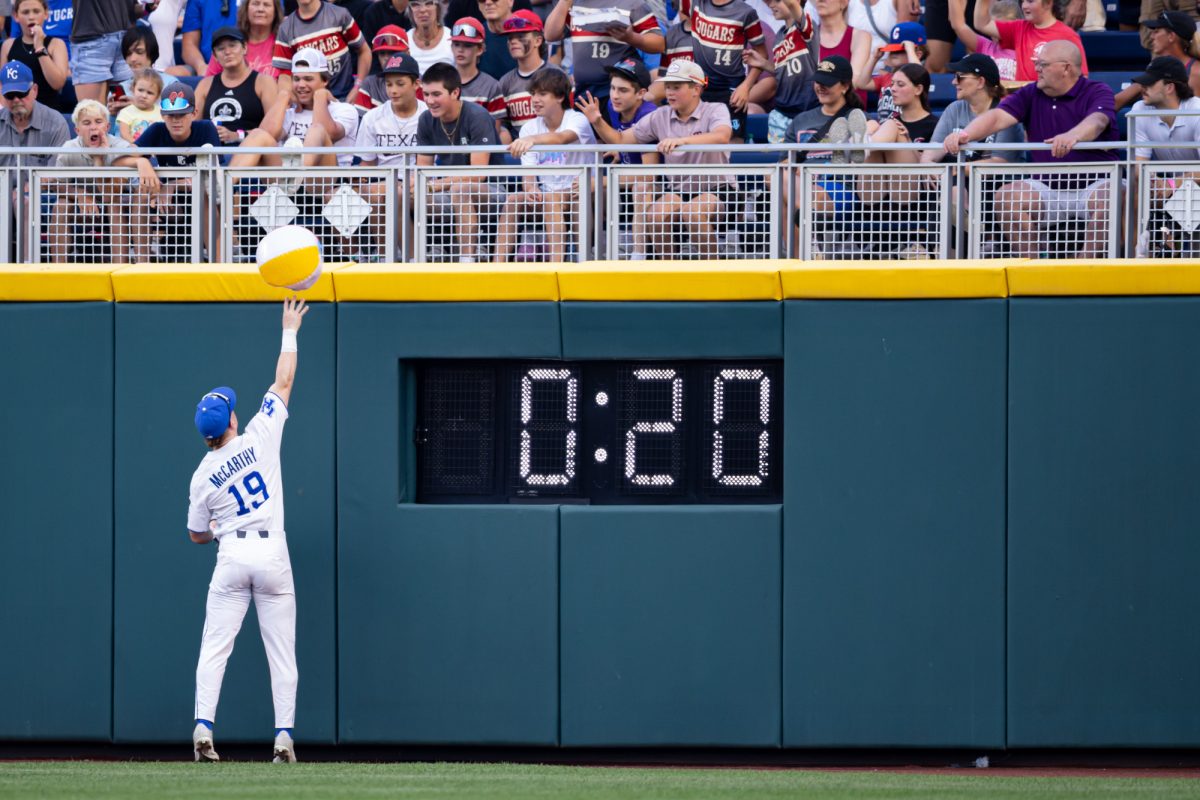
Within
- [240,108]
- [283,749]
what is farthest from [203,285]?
[240,108]

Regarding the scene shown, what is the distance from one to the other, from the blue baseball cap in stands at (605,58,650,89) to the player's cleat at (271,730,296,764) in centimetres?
488

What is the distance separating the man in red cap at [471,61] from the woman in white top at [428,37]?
53 centimetres

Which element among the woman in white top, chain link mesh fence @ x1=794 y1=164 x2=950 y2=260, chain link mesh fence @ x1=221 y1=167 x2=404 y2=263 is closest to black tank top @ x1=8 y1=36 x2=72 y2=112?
the woman in white top

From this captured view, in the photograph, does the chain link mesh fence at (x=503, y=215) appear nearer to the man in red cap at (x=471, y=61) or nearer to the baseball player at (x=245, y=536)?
the baseball player at (x=245, y=536)

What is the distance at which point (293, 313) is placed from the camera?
29.5 ft

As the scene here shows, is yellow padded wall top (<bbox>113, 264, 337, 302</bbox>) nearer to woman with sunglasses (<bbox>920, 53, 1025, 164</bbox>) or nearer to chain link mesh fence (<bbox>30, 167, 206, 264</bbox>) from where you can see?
chain link mesh fence (<bbox>30, 167, 206, 264</bbox>)

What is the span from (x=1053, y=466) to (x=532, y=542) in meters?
2.81

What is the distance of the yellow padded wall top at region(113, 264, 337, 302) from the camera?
930cm

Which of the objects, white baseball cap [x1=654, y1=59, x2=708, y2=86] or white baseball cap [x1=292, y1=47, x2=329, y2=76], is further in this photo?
white baseball cap [x1=292, y1=47, x2=329, y2=76]

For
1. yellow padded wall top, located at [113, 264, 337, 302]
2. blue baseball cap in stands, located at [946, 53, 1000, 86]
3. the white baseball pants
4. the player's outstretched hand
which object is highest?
blue baseball cap in stands, located at [946, 53, 1000, 86]

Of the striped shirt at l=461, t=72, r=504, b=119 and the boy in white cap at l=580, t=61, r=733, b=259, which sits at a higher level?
the striped shirt at l=461, t=72, r=504, b=119

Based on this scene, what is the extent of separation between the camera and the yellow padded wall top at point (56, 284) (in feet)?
30.8

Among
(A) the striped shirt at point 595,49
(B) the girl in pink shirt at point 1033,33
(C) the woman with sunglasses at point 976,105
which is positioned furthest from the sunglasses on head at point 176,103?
(B) the girl in pink shirt at point 1033,33

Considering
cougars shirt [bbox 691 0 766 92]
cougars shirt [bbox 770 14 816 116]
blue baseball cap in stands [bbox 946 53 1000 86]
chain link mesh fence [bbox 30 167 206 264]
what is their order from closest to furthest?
chain link mesh fence [bbox 30 167 206 264]
blue baseball cap in stands [bbox 946 53 1000 86]
cougars shirt [bbox 770 14 816 116]
cougars shirt [bbox 691 0 766 92]
